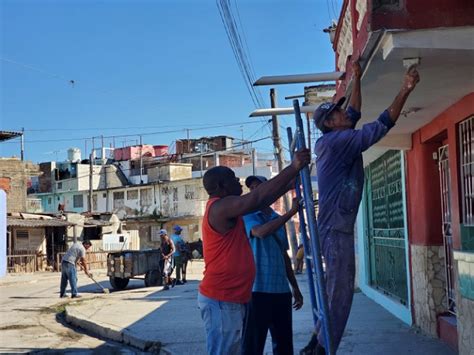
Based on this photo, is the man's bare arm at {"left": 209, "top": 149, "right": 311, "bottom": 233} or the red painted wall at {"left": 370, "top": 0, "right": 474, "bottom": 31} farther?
the red painted wall at {"left": 370, "top": 0, "right": 474, "bottom": 31}

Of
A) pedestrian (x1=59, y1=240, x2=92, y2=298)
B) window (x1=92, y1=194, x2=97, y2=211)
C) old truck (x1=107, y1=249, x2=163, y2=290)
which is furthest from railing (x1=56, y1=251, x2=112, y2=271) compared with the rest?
window (x1=92, y1=194, x2=97, y2=211)

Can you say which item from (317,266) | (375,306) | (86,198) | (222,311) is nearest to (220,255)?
(222,311)

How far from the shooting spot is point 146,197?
49.7 metres

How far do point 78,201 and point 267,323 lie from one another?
175ft

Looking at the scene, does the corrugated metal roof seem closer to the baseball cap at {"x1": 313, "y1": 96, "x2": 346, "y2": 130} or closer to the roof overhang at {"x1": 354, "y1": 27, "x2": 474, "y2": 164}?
the roof overhang at {"x1": 354, "y1": 27, "x2": 474, "y2": 164}

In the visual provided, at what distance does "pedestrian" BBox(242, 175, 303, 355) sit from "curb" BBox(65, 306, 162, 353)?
3.79 metres

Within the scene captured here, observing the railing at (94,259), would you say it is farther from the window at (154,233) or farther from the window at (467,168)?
the window at (467,168)

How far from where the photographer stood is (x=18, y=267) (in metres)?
30.4

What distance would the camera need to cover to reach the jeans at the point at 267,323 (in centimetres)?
488

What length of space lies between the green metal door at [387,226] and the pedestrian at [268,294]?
415cm

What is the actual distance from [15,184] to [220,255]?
116 feet

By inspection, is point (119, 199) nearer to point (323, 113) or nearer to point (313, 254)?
Answer: point (323, 113)

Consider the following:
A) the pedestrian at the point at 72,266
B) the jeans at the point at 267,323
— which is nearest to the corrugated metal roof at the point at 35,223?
the pedestrian at the point at 72,266

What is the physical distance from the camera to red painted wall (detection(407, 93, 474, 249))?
21.3 feet
